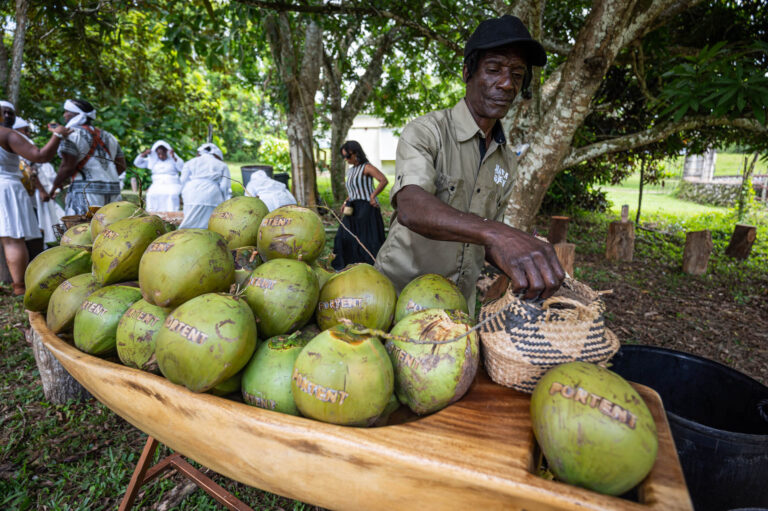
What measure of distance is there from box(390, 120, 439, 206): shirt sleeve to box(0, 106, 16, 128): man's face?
4.70 m

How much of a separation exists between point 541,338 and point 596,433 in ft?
0.98

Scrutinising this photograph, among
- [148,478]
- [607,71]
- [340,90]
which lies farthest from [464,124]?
[340,90]

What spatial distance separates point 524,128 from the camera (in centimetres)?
418

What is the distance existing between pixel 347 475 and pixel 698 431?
1276mm

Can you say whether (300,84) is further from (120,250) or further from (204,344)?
(204,344)

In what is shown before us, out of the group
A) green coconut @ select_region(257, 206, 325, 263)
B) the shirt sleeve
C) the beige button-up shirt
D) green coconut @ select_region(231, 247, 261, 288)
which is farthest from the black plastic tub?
green coconut @ select_region(231, 247, 261, 288)

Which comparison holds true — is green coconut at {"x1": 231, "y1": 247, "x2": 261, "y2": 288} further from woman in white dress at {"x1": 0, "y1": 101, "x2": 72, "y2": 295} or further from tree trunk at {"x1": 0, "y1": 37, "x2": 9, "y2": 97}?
tree trunk at {"x1": 0, "y1": 37, "x2": 9, "y2": 97}

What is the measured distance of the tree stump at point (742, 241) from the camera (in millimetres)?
6791

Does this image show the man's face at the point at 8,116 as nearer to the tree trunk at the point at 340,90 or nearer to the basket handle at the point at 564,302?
the basket handle at the point at 564,302

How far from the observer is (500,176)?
2.24 meters

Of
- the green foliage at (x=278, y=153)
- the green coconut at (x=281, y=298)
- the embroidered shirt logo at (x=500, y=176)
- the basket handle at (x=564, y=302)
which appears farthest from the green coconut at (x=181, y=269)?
the green foliage at (x=278, y=153)

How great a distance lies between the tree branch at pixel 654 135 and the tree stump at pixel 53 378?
4604mm

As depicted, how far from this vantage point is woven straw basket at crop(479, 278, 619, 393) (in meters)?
1.17

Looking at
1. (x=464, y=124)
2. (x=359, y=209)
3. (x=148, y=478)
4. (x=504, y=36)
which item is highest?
(x=504, y=36)
